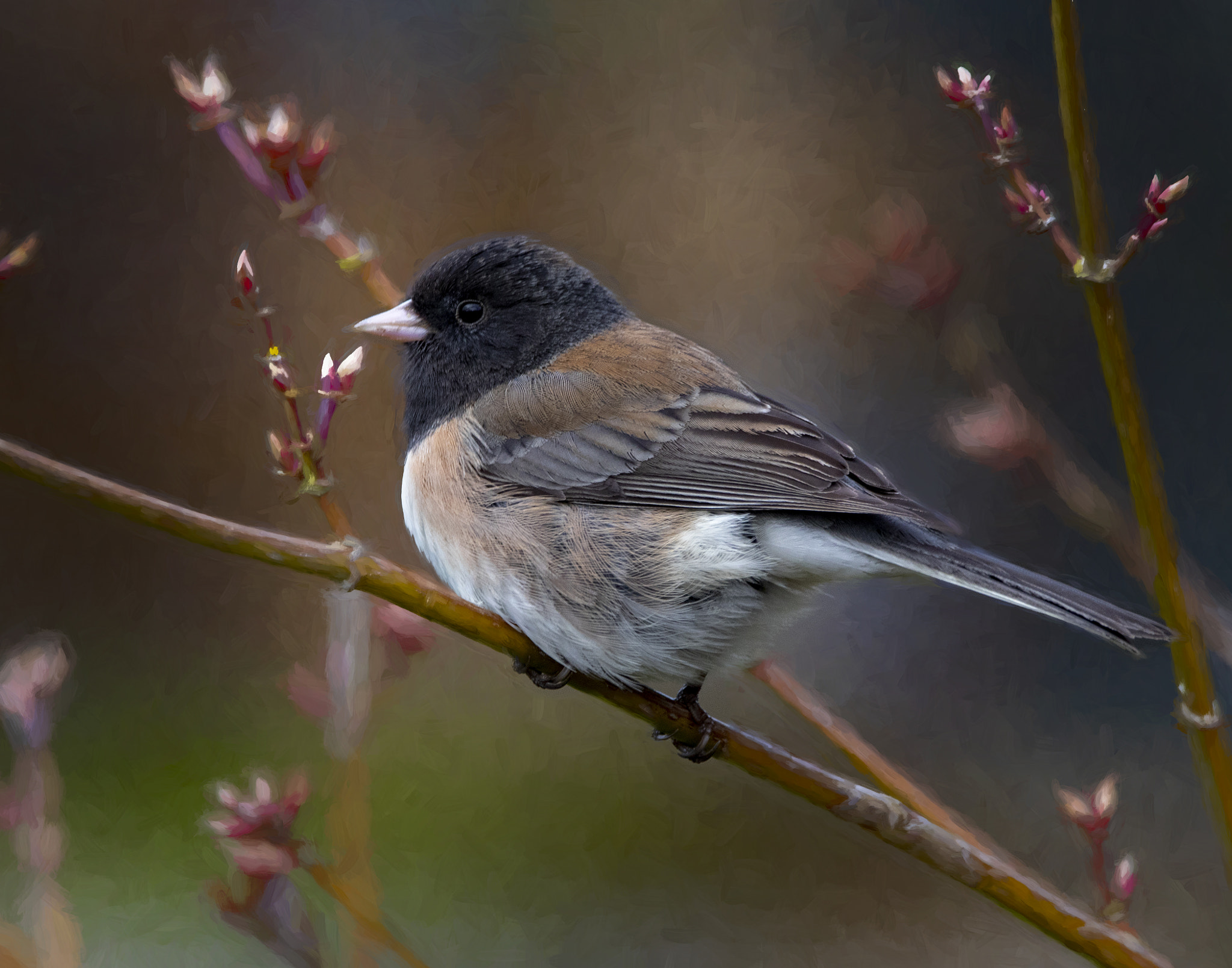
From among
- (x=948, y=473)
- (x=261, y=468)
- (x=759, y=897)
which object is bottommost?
(x=759, y=897)

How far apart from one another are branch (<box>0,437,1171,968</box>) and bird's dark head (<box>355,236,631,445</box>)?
68 cm

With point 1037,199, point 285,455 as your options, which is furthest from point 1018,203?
point 285,455

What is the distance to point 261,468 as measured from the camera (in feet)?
11.8

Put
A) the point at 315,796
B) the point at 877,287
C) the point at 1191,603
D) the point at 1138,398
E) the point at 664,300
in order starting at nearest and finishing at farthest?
the point at 1138,398 < the point at 1191,603 < the point at 877,287 < the point at 315,796 < the point at 664,300

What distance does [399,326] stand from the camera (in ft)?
6.95

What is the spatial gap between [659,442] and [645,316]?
117cm

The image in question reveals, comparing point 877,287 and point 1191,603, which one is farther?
point 877,287

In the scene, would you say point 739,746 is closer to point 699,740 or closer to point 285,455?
point 699,740

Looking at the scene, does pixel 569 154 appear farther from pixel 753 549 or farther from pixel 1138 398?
pixel 1138 398

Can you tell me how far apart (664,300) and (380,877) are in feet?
5.94

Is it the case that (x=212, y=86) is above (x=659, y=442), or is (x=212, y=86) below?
above

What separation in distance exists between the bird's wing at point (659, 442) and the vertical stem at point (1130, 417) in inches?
21.3

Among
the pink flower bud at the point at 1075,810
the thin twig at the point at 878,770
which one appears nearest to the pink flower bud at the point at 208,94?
the thin twig at the point at 878,770

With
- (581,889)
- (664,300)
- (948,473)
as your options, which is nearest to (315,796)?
(581,889)
